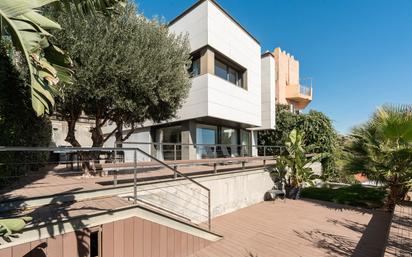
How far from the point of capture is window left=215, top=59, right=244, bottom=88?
13.9m

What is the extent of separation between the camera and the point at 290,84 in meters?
28.7

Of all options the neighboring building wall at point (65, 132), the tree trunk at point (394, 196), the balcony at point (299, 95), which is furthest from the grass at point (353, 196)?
the neighboring building wall at point (65, 132)

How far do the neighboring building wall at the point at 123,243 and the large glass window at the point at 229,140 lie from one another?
960 cm

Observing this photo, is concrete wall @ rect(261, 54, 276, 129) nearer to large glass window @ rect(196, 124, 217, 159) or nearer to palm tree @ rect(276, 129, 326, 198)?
large glass window @ rect(196, 124, 217, 159)

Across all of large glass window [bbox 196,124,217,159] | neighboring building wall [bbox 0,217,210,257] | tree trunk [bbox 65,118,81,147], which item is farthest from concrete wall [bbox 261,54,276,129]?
tree trunk [bbox 65,118,81,147]

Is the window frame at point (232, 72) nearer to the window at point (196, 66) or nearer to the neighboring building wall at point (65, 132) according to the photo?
the window at point (196, 66)

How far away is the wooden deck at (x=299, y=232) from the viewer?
20.6ft

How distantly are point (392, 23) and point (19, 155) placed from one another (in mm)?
18093

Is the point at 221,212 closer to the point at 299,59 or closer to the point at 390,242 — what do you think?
the point at 390,242

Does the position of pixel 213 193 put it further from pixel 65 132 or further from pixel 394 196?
pixel 65 132

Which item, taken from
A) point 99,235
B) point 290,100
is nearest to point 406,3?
point 99,235

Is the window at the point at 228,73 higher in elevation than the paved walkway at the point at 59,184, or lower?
higher

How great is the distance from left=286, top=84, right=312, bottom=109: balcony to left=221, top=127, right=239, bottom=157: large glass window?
566 inches

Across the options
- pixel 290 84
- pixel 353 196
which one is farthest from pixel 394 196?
pixel 290 84
